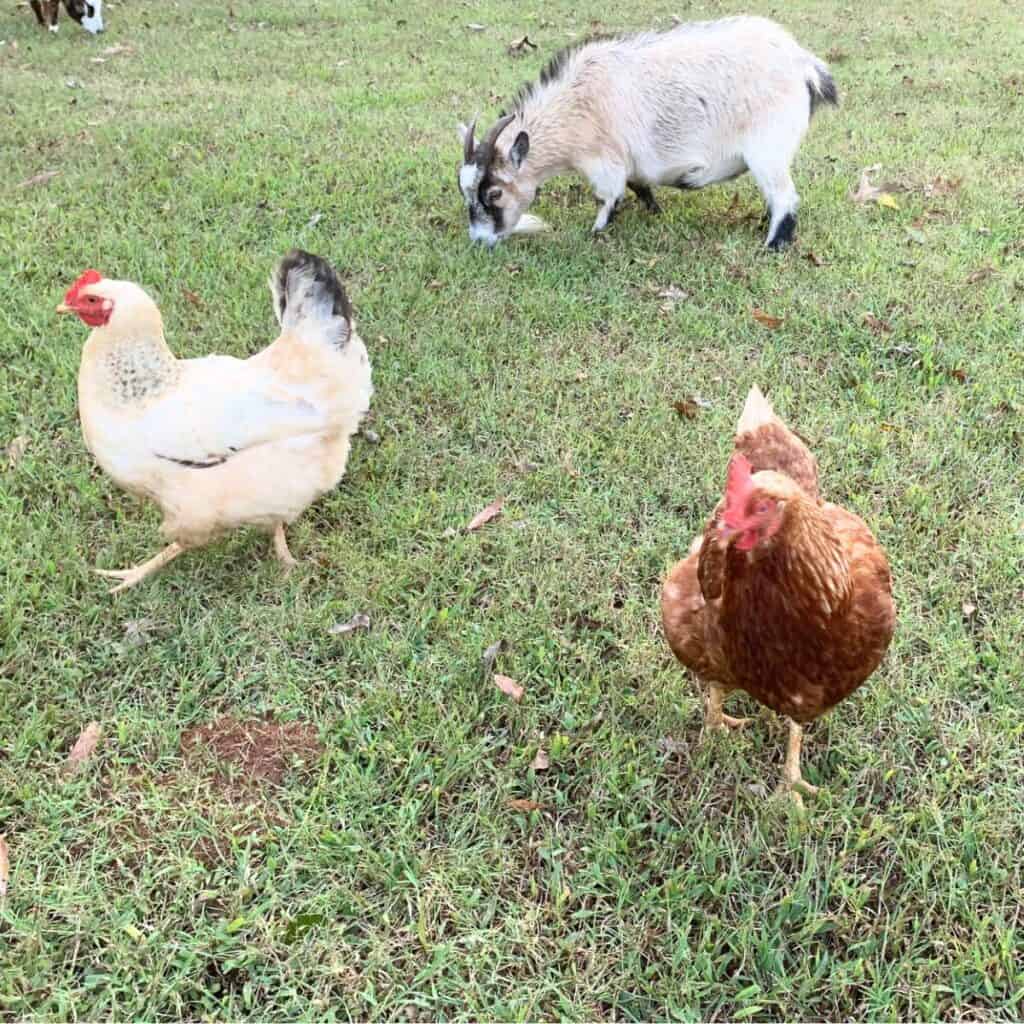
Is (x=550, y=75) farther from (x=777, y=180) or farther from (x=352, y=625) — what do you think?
(x=352, y=625)

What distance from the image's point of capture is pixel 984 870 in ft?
6.95

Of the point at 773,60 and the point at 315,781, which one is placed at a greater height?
the point at 773,60

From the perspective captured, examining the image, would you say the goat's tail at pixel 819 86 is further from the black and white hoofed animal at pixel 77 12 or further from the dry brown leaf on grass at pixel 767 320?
the black and white hoofed animal at pixel 77 12

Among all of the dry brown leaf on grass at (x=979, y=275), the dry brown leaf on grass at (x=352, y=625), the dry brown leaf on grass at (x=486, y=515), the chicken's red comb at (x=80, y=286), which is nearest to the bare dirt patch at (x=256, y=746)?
the dry brown leaf on grass at (x=352, y=625)

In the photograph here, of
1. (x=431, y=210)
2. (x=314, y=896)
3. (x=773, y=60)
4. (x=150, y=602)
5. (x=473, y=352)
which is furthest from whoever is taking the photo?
(x=431, y=210)

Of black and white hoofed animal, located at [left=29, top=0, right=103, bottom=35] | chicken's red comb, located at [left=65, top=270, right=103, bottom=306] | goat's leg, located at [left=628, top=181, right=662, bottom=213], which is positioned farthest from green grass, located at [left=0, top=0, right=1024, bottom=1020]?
black and white hoofed animal, located at [left=29, top=0, right=103, bottom=35]

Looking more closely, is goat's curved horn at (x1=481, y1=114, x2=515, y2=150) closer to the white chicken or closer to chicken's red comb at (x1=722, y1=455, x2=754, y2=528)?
the white chicken

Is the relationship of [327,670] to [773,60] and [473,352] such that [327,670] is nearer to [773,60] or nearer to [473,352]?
[473,352]

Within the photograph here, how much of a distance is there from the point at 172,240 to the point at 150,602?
324 cm

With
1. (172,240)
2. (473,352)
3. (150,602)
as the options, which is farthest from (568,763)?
(172,240)

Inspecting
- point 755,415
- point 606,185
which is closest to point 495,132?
point 606,185

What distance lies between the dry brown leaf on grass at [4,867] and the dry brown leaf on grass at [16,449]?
184 cm

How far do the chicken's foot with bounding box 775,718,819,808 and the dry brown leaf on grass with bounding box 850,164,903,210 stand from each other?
459 centimetres

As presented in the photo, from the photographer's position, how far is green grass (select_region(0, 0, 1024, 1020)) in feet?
6.53
